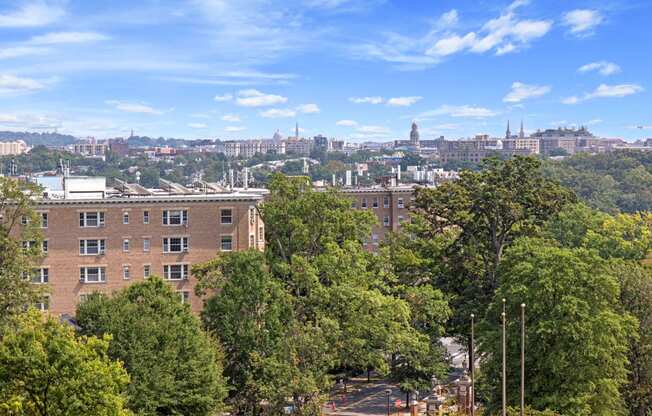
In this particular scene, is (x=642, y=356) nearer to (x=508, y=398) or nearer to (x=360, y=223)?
(x=508, y=398)

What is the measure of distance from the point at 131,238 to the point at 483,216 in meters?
29.4

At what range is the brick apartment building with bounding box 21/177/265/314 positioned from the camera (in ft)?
231

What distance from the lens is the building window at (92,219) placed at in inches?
2788

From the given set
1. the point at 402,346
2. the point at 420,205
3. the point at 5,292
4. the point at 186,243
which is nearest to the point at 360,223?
the point at 420,205

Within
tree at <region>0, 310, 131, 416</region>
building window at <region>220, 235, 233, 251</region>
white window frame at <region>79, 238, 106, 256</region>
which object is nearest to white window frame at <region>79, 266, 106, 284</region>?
white window frame at <region>79, 238, 106, 256</region>

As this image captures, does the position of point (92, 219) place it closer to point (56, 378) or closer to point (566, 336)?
point (56, 378)

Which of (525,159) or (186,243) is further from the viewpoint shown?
(186,243)

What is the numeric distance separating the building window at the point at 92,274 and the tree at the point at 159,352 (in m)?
24.7

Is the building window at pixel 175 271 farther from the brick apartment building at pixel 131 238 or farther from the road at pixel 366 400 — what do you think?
the road at pixel 366 400

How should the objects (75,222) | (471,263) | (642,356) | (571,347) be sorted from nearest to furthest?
1. (571,347)
2. (642,356)
3. (471,263)
4. (75,222)

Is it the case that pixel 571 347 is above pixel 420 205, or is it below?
below

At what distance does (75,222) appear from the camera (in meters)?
70.6

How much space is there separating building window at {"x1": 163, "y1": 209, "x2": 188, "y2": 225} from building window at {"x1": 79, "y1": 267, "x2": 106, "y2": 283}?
663 centimetres

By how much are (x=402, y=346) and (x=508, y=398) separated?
9422 mm
